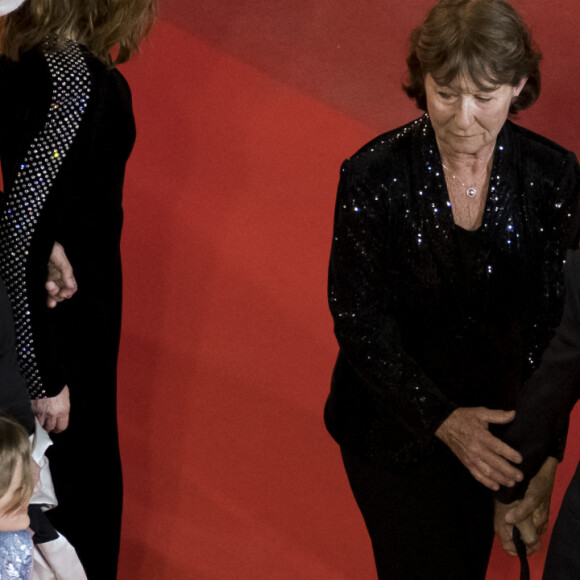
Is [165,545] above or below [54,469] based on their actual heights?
below

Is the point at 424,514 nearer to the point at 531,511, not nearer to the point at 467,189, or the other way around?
the point at 531,511

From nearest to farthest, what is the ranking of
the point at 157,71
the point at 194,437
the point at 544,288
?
the point at 544,288
the point at 194,437
the point at 157,71

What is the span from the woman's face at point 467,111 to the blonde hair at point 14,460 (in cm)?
91

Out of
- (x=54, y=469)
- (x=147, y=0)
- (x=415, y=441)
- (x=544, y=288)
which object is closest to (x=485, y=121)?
(x=544, y=288)

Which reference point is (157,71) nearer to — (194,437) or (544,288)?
(194,437)

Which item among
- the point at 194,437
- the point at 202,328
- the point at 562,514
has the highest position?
the point at 562,514

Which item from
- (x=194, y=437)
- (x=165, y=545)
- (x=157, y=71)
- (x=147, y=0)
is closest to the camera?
(x=147, y=0)

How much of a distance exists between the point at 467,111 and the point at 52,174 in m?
0.76

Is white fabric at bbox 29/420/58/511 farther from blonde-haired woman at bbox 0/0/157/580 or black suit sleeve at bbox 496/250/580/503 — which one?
black suit sleeve at bbox 496/250/580/503

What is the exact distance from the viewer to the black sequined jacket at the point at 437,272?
1896 mm

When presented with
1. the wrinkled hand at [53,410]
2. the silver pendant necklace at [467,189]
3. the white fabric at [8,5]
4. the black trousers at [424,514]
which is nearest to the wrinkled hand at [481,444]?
the black trousers at [424,514]

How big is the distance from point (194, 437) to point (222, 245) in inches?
23.4

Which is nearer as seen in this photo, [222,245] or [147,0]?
[147,0]

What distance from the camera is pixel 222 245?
10.5 feet
